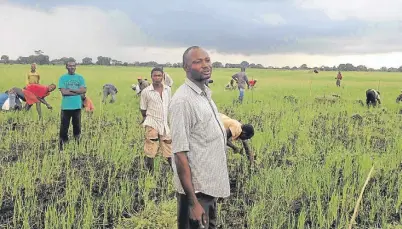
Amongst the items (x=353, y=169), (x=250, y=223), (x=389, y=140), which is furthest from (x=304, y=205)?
(x=389, y=140)

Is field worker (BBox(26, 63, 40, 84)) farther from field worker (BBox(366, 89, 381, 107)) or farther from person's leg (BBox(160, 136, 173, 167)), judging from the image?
field worker (BBox(366, 89, 381, 107))

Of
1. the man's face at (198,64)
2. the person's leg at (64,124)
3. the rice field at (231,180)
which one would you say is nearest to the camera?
the man's face at (198,64)

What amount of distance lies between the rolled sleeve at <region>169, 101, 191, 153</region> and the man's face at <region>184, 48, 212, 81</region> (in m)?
0.21

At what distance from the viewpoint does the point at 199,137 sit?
8.09 ft

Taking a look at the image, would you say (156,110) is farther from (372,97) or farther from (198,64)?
(372,97)

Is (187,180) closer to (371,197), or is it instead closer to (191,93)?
(191,93)

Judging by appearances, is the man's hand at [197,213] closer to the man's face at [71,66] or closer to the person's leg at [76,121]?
the man's face at [71,66]

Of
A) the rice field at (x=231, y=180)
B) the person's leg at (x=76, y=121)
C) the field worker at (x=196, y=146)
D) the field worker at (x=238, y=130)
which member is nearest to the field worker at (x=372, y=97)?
the rice field at (x=231, y=180)

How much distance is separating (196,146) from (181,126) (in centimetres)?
18

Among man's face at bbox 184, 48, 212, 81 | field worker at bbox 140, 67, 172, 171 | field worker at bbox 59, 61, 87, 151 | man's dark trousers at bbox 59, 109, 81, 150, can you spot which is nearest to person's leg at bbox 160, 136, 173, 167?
field worker at bbox 140, 67, 172, 171

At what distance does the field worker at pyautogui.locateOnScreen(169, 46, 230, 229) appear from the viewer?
7.91ft

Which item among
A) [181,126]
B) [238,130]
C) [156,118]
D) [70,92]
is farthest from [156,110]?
[181,126]

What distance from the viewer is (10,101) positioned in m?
10.6

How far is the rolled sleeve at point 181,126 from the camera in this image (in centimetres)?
238
